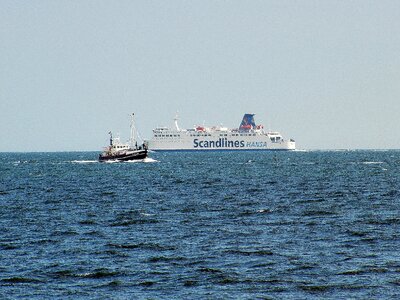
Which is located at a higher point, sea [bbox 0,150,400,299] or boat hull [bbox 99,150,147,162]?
boat hull [bbox 99,150,147,162]

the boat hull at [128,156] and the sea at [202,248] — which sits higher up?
the boat hull at [128,156]

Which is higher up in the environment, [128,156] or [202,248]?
[128,156]

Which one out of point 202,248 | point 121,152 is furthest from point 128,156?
point 202,248

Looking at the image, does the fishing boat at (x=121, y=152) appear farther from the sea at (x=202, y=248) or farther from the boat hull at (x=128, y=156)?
the sea at (x=202, y=248)

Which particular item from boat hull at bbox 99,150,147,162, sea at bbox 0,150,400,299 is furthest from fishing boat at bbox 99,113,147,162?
sea at bbox 0,150,400,299

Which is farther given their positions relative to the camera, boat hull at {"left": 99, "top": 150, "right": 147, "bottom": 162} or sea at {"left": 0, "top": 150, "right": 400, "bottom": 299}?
boat hull at {"left": 99, "top": 150, "right": 147, "bottom": 162}

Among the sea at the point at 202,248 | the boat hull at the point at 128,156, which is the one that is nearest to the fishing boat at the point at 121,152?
the boat hull at the point at 128,156

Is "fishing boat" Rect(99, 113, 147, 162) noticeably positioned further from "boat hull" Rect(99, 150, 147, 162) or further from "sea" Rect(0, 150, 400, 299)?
"sea" Rect(0, 150, 400, 299)

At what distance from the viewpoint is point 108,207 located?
49.8 meters

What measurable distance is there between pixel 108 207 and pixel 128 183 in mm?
29418

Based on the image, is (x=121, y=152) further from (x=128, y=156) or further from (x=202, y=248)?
(x=202, y=248)

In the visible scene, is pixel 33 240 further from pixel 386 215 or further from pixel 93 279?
pixel 386 215

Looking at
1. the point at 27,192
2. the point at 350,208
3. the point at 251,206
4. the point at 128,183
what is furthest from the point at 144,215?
the point at 128,183

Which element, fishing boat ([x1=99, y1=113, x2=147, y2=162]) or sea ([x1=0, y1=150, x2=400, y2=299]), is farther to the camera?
fishing boat ([x1=99, y1=113, x2=147, y2=162])
